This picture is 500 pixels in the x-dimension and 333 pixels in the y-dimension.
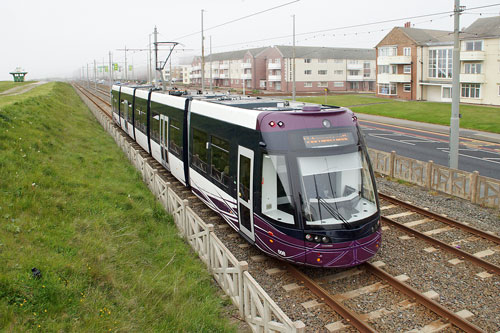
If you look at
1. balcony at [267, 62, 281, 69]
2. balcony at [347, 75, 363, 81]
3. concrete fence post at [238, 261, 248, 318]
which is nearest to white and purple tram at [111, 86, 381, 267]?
concrete fence post at [238, 261, 248, 318]

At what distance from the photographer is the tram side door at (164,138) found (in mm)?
17016

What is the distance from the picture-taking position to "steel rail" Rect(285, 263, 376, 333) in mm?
7156

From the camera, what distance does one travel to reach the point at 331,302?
7953mm

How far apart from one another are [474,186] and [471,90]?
42567 millimetres

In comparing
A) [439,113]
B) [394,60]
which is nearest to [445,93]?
[394,60]

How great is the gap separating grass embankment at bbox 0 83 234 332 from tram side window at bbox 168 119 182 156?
1863 millimetres

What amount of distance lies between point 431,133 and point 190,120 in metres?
25.0

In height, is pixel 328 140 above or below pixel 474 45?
below

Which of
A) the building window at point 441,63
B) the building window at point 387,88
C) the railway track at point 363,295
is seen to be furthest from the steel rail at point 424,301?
the building window at point 387,88

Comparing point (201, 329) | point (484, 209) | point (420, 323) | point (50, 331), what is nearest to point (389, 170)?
point (484, 209)

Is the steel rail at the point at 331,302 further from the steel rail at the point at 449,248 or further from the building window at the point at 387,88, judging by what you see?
the building window at the point at 387,88

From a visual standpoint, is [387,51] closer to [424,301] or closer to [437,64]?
[437,64]

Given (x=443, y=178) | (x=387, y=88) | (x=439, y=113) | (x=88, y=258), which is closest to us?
(x=88, y=258)

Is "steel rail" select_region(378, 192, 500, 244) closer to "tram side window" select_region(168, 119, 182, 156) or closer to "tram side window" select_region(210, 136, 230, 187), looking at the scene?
"tram side window" select_region(210, 136, 230, 187)
